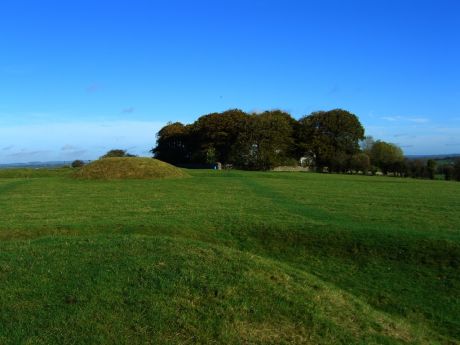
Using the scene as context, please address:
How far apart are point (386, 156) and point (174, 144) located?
3315 centimetres

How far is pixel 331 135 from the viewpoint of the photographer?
229 ft

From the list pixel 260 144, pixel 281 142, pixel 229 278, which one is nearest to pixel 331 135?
pixel 281 142

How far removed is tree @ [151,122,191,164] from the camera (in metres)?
76.6

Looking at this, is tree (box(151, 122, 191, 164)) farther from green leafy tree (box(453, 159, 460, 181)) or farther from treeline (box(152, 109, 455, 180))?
green leafy tree (box(453, 159, 460, 181))

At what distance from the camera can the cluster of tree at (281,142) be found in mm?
63156

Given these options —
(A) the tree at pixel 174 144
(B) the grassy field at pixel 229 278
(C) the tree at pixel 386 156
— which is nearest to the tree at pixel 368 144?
(C) the tree at pixel 386 156

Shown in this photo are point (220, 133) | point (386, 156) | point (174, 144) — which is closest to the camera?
point (220, 133)

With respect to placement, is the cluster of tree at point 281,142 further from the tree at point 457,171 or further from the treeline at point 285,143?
the tree at point 457,171

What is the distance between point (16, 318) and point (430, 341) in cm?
581

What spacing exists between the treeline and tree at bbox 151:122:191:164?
0.30m

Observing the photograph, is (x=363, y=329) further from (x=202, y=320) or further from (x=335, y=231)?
(x=335, y=231)

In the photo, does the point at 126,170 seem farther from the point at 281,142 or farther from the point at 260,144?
the point at 281,142

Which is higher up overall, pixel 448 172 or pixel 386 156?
pixel 386 156

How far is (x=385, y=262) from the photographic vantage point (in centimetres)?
1094
